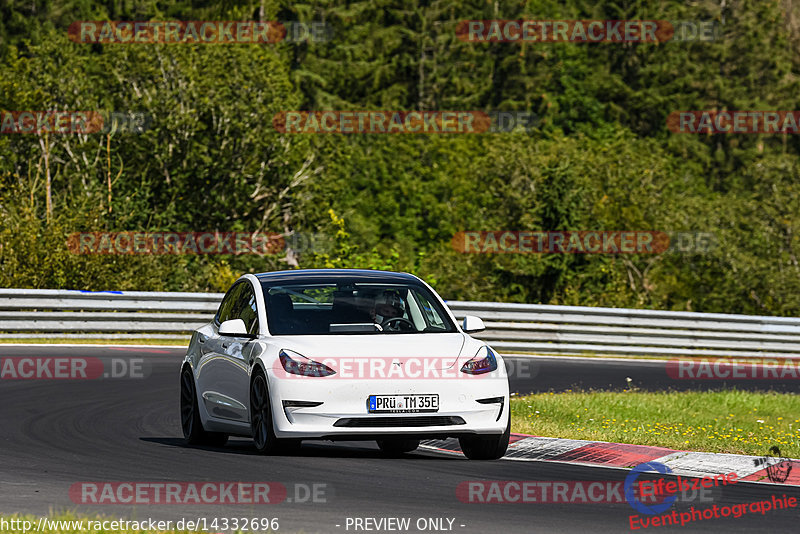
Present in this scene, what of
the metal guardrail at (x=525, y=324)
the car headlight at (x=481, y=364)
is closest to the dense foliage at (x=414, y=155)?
the metal guardrail at (x=525, y=324)

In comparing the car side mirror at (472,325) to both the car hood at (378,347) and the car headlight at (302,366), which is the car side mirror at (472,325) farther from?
the car headlight at (302,366)

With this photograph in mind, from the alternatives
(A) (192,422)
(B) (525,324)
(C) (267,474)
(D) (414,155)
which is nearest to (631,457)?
(C) (267,474)

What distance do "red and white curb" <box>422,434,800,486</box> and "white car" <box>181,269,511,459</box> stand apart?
0.67 metres

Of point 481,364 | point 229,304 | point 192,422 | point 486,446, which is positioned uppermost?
point 229,304

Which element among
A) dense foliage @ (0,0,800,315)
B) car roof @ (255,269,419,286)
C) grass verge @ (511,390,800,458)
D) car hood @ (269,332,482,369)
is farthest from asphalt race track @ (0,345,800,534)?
dense foliage @ (0,0,800,315)

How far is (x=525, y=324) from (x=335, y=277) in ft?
48.2

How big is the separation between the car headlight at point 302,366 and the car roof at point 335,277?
131 cm

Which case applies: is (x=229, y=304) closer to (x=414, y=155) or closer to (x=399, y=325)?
(x=399, y=325)

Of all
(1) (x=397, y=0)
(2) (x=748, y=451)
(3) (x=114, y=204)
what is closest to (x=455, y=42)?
(1) (x=397, y=0)

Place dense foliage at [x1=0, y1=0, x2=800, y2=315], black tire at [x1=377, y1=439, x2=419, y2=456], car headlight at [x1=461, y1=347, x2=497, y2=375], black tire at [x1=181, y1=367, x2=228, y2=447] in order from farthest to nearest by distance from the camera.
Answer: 1. dense foliage at [x1=0, y1=0, x2=800, y2=315]
2. black tire at [x1=181, y1=367, x2=228, y2=447]
3. black tire at [x1=377, y1=439, x2=419, y2=456]
4. car headlight at [x1=461, y1=347, x2=497, y2=375]

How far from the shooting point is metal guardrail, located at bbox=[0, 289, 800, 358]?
24.2m

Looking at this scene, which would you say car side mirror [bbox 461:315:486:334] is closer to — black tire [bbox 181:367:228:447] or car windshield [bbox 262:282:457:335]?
car windshield [bbox 262:282:457:335]

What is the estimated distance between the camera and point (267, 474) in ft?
32.4

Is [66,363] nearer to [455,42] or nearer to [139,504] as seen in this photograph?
[139,504]
